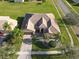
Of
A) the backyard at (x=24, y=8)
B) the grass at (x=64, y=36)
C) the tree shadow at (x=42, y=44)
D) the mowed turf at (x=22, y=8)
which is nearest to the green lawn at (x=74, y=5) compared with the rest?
A: the backyard at (x=24, y=8)

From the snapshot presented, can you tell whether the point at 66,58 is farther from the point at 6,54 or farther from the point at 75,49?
the point at 6,54

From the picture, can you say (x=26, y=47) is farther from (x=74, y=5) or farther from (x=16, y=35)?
(x=74, y=5)

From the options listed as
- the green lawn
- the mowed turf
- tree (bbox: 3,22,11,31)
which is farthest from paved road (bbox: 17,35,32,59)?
the green lawn

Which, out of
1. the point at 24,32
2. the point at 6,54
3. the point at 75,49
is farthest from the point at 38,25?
the point at 6,54

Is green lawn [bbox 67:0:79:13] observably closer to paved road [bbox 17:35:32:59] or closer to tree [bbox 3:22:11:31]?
paved road [bbox 17:35:32:59]

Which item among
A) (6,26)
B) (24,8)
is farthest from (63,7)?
(6,26)

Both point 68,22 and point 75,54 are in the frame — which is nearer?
point 75,54
